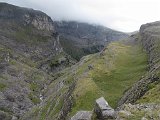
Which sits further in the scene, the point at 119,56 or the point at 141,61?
the point at 119,56

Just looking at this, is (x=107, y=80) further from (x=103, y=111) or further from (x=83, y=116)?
(x=103, y=111)

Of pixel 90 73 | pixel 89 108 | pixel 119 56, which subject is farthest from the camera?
pixel 119 56

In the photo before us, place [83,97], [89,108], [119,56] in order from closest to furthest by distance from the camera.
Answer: [89,108], [83,97], [119,56]

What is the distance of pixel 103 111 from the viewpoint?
155ft

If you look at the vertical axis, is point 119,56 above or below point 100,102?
below

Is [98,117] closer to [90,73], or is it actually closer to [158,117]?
[158,117]

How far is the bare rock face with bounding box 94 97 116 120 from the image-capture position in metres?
46.0

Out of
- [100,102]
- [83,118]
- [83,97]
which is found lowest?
[83,97]

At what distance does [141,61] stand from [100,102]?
319ft

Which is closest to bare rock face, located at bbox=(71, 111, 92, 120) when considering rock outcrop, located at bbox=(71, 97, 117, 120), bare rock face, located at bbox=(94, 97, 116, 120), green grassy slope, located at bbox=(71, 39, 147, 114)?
rock outcrop, located at bbox=(71, 97, 117, 120)

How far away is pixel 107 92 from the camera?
104250mm

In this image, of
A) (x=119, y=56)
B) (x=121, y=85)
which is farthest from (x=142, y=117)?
(x=119, y=56)

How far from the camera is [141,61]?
5699 inches

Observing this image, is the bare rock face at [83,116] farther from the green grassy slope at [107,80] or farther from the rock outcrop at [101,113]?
the green grassy slope at [107,80]
